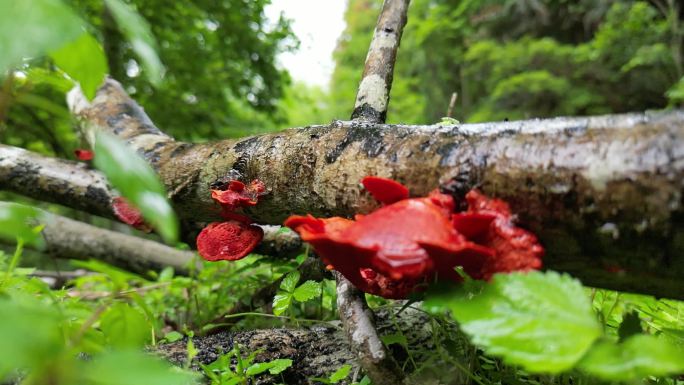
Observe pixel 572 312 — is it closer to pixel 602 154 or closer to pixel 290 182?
pixel 602 154

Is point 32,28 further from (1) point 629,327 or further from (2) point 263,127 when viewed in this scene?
(2) point 263,127

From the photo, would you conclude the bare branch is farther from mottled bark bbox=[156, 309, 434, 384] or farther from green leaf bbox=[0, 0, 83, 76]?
green leaf bbox=[0, 0, 83, 76]

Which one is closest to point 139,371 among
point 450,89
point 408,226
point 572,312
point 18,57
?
point 18,57

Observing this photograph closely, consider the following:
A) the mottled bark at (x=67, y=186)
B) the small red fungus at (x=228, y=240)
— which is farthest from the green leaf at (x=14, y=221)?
the mottled bark at (x=67, y=186)

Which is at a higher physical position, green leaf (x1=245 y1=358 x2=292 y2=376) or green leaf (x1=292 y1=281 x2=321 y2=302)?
green leaf (x1=292 y1=281 x2=321 y2=302)

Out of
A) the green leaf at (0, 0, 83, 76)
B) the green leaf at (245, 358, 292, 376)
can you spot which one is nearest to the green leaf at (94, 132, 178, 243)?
the green leaf at (0, 0, 83, 76)

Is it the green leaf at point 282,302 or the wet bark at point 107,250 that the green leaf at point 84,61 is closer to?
the green leaf at point 282,302

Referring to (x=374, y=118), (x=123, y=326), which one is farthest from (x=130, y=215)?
(x=123, y=326)
